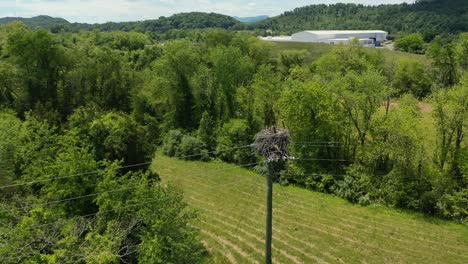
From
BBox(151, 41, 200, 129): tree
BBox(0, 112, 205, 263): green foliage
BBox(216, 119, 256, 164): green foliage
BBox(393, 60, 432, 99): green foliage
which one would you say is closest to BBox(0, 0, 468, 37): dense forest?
BBox(393, 60, 432, 99): green foliage

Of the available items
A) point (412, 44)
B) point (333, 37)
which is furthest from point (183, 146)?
point (333, 37)

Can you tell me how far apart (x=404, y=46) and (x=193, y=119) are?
62737 millimetres

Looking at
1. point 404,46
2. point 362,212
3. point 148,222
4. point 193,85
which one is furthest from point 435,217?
point 404,46

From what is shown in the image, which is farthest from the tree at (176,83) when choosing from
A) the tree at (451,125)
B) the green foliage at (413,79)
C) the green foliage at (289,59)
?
the green foliage at (413,79)

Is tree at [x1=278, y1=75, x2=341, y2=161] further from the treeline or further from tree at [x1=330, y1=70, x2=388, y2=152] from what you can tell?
the treeline

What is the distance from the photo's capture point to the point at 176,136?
35.2 metres

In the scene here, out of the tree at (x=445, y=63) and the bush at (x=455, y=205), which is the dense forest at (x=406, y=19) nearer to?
the tree at (x=445, y=63)

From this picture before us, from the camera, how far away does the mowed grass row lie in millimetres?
18156

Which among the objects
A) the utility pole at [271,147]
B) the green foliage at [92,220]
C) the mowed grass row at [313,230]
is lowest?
the mowed grass row at [313,230]

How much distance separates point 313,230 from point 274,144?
12248mm

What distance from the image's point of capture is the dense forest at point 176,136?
1394 cm

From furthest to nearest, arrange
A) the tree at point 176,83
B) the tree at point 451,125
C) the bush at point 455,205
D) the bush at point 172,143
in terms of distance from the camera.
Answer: the tree at point 176,83 → the bush at point 172,143 → the tree at point 451,125 → the bush at point 455,205

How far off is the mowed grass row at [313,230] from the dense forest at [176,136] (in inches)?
63.6

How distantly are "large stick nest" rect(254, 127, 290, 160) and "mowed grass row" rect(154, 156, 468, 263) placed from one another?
8.09 metres
